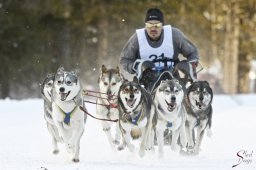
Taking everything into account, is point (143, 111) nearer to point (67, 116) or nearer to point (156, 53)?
point (67, 116)

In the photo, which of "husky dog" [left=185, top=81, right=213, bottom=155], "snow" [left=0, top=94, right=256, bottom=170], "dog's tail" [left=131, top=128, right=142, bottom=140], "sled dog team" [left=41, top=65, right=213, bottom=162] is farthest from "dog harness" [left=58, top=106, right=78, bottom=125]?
"husky dog" [left=185, top=81, right=213, bottom=155]

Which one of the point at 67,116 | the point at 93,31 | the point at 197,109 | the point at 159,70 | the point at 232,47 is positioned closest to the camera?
the point at 67,116

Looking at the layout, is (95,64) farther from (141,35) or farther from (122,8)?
(141,35)

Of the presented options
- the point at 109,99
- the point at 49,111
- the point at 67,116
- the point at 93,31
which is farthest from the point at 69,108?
the point at 93,31

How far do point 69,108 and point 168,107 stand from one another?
1.26m

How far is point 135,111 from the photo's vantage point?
8.05 metres

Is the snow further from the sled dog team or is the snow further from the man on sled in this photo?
the man on sled

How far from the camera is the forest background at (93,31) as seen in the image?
29.9 m

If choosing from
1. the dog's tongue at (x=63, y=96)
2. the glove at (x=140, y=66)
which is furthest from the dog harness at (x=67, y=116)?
the glove at (x=140, y=66)

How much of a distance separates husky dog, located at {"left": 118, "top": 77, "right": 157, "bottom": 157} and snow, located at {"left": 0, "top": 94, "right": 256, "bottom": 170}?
13.0 inches

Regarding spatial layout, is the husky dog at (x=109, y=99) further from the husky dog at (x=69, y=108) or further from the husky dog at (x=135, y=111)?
the husky dog at (x=69, y=108)

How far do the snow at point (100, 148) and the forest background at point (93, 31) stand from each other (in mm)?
13074

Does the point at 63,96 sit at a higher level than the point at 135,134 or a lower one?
higher

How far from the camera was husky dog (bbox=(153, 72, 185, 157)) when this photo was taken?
8.14 metres
